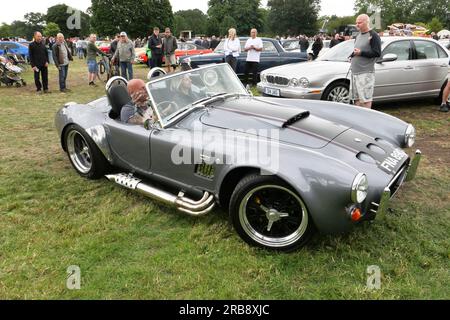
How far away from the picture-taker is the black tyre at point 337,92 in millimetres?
7270

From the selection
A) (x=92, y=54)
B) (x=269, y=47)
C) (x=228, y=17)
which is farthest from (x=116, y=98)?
(x=228, y=17)

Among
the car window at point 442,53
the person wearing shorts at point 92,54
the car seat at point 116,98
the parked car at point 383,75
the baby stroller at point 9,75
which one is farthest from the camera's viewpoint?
the baby stroller at point 9,75

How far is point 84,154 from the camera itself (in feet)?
15.7

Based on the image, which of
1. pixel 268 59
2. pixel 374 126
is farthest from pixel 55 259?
pixel 268 59

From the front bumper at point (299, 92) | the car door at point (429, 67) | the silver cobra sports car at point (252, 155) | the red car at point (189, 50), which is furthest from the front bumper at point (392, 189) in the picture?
the red car at point (189, 50)

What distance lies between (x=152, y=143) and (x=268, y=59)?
8.69 m

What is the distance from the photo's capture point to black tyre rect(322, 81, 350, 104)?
286 inches

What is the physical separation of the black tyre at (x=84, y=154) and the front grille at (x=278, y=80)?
4.24m

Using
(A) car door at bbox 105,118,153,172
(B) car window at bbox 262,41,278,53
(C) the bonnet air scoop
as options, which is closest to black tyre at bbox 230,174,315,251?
(C) the bonnet air scoop

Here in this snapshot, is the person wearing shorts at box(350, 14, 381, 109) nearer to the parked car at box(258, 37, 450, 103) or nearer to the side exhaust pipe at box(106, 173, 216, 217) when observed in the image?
the parked car at box(258, 37, 450, 103)

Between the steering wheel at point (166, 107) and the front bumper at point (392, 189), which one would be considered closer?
the front bumper at point (392, 189)

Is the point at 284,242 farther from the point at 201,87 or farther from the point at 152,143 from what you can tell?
the point at 201,87

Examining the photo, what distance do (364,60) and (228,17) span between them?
232ft

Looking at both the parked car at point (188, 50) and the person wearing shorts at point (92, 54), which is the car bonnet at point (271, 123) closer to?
the person wearing shorts at point (92, 54)
